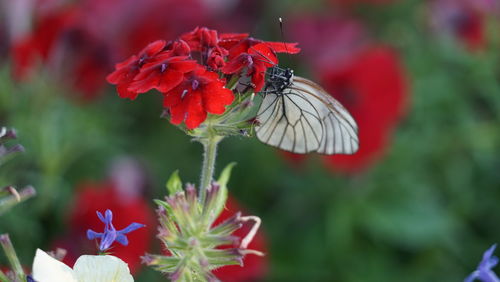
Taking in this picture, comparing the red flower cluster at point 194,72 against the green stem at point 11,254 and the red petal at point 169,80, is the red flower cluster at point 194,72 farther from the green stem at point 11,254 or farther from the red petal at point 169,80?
the green stem at point 11,254

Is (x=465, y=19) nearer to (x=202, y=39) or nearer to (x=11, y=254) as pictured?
(x=202, y=39)

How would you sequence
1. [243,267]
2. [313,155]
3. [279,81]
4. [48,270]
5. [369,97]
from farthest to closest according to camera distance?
1. [313,155]
2. [369,97]
3. [243,267]
4. [279,81]
5. [48,270]

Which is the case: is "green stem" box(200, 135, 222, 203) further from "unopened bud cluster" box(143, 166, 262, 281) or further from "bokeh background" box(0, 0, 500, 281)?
"bokeh background" box(0, 0, 500, 281)

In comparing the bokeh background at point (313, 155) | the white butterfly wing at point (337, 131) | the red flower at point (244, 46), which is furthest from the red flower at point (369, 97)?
the red flower at point (244, 46)

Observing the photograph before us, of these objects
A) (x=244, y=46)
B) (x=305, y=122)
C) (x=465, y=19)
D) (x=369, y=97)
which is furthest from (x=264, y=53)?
(x=465, y=19)

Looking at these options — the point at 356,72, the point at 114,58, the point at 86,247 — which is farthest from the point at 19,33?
the point at 356,72

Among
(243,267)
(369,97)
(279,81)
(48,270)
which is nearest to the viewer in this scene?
(48,270)

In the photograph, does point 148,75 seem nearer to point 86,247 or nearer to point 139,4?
point 86,247
